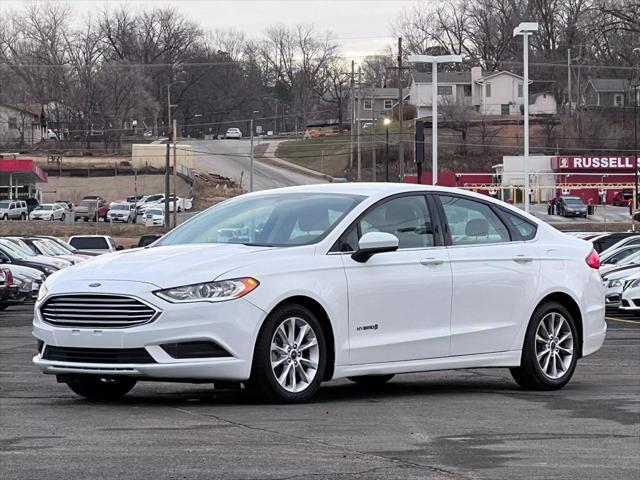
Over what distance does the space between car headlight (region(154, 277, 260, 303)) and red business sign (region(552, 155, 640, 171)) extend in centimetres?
8918

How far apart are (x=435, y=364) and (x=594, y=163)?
89.6 meters

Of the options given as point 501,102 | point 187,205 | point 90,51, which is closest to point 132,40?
point 90,51

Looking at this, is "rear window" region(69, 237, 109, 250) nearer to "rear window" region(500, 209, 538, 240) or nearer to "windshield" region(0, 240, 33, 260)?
"windshield" region(0, 240, 33, 260)

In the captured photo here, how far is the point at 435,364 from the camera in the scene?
33.1 feet

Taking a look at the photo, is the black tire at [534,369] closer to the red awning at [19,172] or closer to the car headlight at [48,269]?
the car headlight at [48,269]

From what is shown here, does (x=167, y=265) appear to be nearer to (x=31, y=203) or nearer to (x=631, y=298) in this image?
(x=631, y=298)

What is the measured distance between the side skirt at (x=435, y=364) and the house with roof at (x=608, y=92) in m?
112

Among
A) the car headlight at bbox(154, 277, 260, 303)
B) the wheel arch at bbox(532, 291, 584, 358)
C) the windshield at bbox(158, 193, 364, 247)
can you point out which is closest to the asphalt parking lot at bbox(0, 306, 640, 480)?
the wheel arch at bbox(532, 291, 584, 358)

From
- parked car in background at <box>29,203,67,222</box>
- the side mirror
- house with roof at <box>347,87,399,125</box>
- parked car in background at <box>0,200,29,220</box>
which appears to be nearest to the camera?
the side mirror

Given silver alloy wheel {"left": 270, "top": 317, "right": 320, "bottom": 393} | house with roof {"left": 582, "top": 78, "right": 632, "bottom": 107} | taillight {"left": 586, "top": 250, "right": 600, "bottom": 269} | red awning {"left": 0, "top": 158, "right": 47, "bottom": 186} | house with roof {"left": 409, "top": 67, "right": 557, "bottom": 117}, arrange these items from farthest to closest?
1. house with roof {"left": 409, "top": 67, "right": 557, "bottom": 117}
2. house with roof {"left": 582, "top": 78, "right": 632, "bottom": 107}
3. red awning {"left": 0, "top": 158, "right": 47, "bottom": 186}
4. taillight {"left": 586, "top": 250, "right": 600, "bottom": 269}
5. silver alloy wheel {"left": 270, "top": 317, "right": 320, "bottom": 393}

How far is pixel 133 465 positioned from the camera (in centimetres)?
670

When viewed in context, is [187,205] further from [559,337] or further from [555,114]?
[559,337]

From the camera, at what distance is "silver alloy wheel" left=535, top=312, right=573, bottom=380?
10.8 meters

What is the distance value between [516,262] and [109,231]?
203 feet
